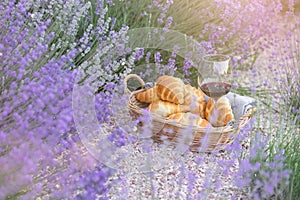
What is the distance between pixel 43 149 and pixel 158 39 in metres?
1.67

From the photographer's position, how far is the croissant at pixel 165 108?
269 cm

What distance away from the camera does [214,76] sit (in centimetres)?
290

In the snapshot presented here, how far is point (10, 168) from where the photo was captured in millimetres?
1557

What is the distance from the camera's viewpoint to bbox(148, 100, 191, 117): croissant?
2689mm

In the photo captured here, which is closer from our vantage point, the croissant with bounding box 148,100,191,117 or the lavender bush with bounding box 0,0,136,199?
the lavender bush with bounding box 0,0,136,199

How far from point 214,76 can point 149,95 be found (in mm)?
430

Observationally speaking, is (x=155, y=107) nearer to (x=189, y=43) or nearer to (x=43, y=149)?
(x=189, y=43)

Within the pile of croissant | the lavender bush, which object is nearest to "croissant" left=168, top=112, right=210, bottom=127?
the pile of croissant

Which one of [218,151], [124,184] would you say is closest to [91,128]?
[124,184]

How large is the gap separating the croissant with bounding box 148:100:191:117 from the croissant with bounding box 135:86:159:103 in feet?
0.23

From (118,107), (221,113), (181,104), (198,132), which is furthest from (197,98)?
(118,107)

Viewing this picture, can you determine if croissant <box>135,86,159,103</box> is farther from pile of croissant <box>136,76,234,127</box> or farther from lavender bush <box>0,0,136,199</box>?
lavender bush <box>0,0,136,199</box>

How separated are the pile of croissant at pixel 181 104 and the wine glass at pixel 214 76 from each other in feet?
0.16

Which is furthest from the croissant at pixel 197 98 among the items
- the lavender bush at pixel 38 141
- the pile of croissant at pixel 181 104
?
the lavender bush at pixel 38 141
